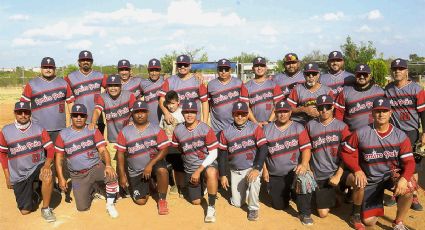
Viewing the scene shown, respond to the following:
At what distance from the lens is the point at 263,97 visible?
725 centimetres

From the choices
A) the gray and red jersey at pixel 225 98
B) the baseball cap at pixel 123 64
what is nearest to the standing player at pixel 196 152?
the gray and red jersey at pixel 225 98

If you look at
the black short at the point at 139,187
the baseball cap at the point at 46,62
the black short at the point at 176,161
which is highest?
the baseball cap at the point at 46,62

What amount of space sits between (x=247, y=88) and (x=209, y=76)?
2355 cm

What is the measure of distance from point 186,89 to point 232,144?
155cm

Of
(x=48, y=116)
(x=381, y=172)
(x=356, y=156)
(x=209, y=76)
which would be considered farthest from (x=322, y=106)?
(x=209, y=76)

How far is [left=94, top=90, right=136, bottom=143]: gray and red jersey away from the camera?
22.9 ft

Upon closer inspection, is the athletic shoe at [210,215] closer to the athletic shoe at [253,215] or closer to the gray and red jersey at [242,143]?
the athletic shoe at [253,215]

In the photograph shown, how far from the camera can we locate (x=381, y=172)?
5531 millimetres

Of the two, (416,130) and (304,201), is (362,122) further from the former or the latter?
(304,201)

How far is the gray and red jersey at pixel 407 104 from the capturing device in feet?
20.3

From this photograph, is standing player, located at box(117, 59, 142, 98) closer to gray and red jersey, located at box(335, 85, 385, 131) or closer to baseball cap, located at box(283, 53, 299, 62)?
baseball cap, located at box(283, 53, 299, 62)

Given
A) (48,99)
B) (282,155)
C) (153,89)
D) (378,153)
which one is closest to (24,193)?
(48,99)

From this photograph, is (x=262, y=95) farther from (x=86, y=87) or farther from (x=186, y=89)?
(x=86, y=87)

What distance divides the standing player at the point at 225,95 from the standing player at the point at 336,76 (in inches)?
61.8
